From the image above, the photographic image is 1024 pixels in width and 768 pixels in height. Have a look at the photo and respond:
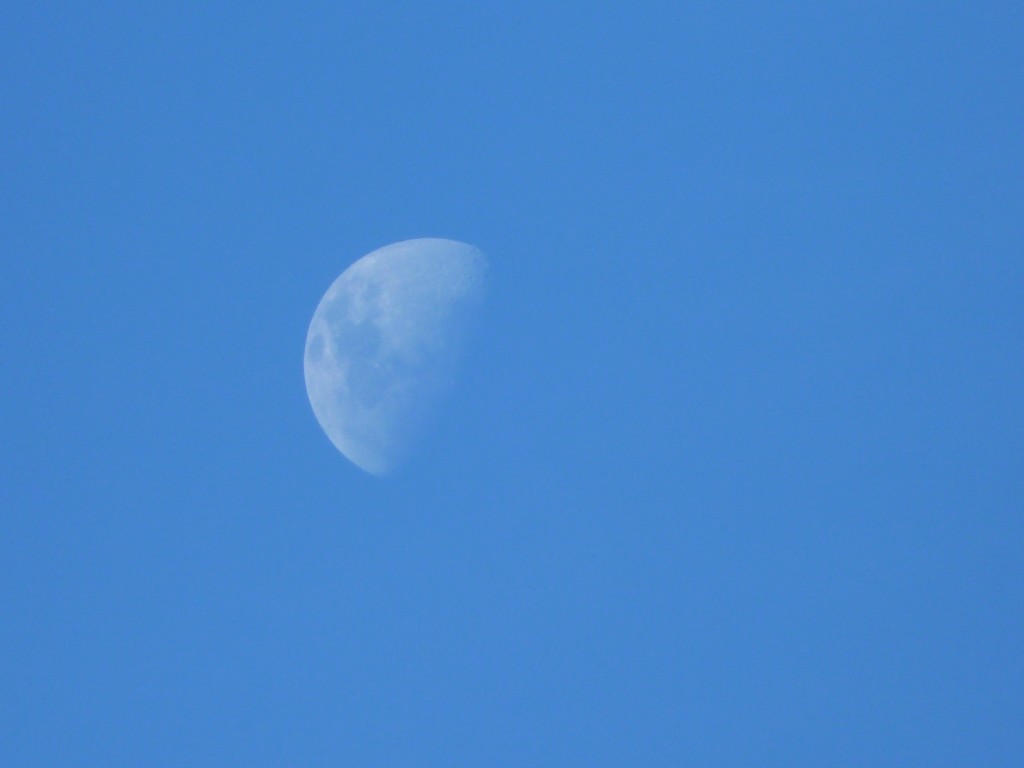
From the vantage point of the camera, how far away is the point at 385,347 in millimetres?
→ 3713

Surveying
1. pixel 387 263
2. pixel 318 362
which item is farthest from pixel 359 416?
pixel 387 263

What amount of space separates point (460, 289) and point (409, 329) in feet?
1.02

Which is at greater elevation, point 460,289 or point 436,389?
point 460,289

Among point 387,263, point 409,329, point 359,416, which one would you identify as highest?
point 387,263

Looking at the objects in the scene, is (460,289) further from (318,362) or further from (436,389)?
(318,362)

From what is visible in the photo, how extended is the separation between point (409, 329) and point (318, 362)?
1.50ft

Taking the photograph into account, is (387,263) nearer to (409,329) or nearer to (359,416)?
(409,329)

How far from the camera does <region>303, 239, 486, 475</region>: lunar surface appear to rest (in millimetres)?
3721

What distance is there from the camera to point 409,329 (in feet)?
12.3

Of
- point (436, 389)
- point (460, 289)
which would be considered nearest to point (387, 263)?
point (460, 289)

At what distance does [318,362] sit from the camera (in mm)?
3861

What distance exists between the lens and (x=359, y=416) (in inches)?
148

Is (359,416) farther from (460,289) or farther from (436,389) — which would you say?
(460,289)

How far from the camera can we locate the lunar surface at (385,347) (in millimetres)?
3721
